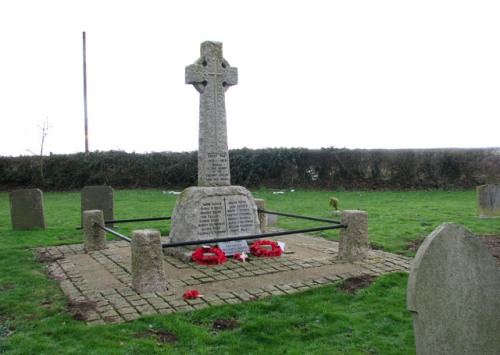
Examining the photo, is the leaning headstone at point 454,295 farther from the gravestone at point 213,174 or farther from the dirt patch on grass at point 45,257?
the dirt patch on grass at point 45,257

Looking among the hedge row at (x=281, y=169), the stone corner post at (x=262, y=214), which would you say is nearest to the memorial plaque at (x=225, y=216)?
the stone corner post at (x=262, y=214)

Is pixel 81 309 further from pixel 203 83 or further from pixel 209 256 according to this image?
pixel 203 83

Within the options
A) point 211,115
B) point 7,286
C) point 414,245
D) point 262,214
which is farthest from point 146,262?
point 414,245

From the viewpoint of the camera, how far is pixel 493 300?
3.14 metres

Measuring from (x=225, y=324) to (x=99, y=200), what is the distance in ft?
22.2

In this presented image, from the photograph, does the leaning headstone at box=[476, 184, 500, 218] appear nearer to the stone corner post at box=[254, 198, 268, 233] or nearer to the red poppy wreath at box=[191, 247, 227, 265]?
the stone corner post at box=[254, 198, 268, 233]

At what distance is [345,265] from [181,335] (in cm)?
332

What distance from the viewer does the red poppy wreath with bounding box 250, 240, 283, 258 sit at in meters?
7.61

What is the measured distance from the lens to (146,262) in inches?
226

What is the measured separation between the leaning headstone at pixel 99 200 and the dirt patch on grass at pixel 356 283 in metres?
6.25

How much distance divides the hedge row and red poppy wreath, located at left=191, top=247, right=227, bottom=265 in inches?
568

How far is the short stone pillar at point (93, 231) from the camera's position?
8469mm

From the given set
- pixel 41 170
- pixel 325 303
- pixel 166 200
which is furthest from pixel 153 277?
pixel 41 170

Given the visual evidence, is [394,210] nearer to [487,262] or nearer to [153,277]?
[153,277]
